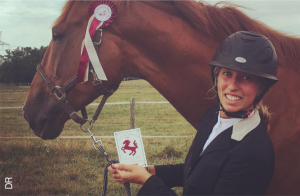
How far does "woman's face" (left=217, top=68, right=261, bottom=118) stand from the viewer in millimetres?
1510

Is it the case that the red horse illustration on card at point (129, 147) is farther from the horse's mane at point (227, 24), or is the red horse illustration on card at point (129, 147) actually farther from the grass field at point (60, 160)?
the grass field at point (60, 160)

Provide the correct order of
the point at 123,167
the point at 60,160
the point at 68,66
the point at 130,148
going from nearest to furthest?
the point at 123,167 → the point at 130,148 → the point at 68,66 → the point at 60,160

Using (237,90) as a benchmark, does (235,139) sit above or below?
below

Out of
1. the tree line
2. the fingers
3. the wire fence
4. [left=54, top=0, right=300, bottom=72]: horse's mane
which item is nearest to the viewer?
the fingers

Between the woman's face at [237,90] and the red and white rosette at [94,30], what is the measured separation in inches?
42.9

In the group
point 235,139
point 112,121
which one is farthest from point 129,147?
point 112,121

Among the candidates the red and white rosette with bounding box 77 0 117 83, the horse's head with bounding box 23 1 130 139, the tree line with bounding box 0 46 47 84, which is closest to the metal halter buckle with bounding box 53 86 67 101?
the horse's head with bounding box 23 1 130 139

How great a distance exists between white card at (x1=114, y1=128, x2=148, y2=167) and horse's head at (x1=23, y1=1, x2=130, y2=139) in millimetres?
609

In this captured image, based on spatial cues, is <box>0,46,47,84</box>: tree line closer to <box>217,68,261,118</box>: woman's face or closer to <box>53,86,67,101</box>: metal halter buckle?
<box>53,86,67,101</box>: metal halter buckle

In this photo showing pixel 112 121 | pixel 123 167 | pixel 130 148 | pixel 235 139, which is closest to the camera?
pixel 235 139

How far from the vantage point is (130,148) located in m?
1.87

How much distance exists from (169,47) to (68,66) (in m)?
0.94

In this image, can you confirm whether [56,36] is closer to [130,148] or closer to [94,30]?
[94,30]

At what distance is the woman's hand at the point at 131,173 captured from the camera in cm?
157
